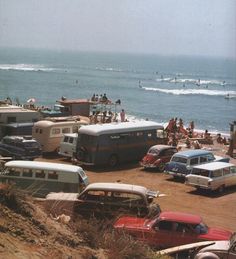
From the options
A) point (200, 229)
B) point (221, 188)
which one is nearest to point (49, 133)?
point (221, 188)

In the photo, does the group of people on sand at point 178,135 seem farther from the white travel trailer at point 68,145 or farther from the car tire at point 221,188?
the car tire at point 221,188

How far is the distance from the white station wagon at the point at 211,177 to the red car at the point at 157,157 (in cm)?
289

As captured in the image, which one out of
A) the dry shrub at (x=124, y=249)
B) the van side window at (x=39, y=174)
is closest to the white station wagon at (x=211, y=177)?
the van side window at (x=39, y=174)

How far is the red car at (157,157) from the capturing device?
77.1 feet

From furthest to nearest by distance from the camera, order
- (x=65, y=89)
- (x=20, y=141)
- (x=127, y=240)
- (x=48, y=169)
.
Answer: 1. (x=65, y=89)
2. (x=20, y=141)
3. (x=48, y=169)
4. (x=127, y=240)

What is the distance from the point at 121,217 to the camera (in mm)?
13078

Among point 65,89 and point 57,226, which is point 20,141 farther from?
point 65,89

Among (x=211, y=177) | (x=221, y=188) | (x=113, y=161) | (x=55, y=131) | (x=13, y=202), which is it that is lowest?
(x=221, y=188)

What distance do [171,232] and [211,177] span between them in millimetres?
8155

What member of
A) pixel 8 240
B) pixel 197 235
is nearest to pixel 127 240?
Result: pixel 8 240

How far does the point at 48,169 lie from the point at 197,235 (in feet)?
21.1

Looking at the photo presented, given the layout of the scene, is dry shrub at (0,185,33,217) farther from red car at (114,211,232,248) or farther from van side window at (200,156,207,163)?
van side window at (200,156,207,163)

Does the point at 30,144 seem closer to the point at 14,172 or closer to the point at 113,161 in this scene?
the point at 113,161

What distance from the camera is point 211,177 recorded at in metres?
20.2
